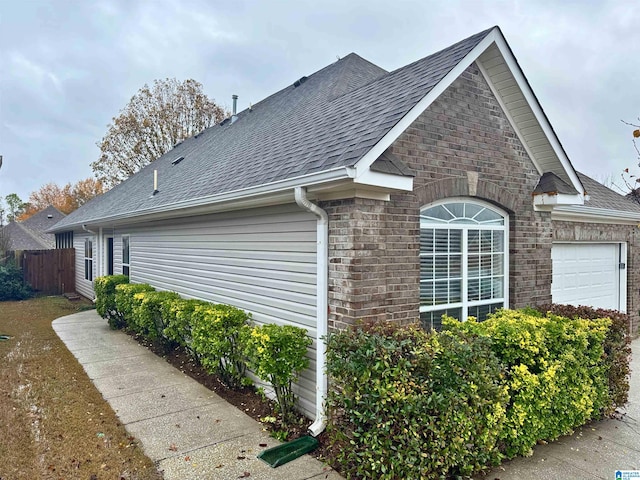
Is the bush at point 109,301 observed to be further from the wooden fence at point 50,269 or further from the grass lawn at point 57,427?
the wooden fence at point 50,269

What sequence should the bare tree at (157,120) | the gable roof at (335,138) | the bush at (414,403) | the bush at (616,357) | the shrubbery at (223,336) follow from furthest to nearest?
the bare tree at (157,120) → the bush at (616,357) → the shrubbery at (223,336) → the gable roof at (335,138) → the bush at (414,403)

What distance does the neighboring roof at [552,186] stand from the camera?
255 inches

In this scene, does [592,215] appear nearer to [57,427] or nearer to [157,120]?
[57,427]

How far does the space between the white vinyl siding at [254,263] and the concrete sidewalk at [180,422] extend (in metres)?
0.93

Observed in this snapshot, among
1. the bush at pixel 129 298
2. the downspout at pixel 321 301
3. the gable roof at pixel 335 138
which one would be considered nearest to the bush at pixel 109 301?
the bush at pixel 129 298

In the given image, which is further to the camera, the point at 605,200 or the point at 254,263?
the point at 605,200

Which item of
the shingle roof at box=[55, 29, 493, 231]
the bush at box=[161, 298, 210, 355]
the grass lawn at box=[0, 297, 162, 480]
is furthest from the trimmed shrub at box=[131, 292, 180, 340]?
the shingle roof at box=[55, 29, 493, 231]

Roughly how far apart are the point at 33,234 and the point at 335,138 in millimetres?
37411

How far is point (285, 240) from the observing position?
554 centimetres

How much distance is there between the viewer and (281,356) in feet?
15.5

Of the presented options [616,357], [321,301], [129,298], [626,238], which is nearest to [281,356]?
[321,301]

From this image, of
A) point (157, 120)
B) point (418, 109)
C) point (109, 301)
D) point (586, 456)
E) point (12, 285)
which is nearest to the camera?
point (586, 456)

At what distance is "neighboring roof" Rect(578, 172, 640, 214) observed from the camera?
9766 millimetres

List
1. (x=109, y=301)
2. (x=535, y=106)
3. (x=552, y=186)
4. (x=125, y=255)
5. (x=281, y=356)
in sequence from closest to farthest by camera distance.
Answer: (x=281, y=356) < (x=535, y=106) < (x=552, y=186) < (x=109, y=301) < (x=125, y=255)
